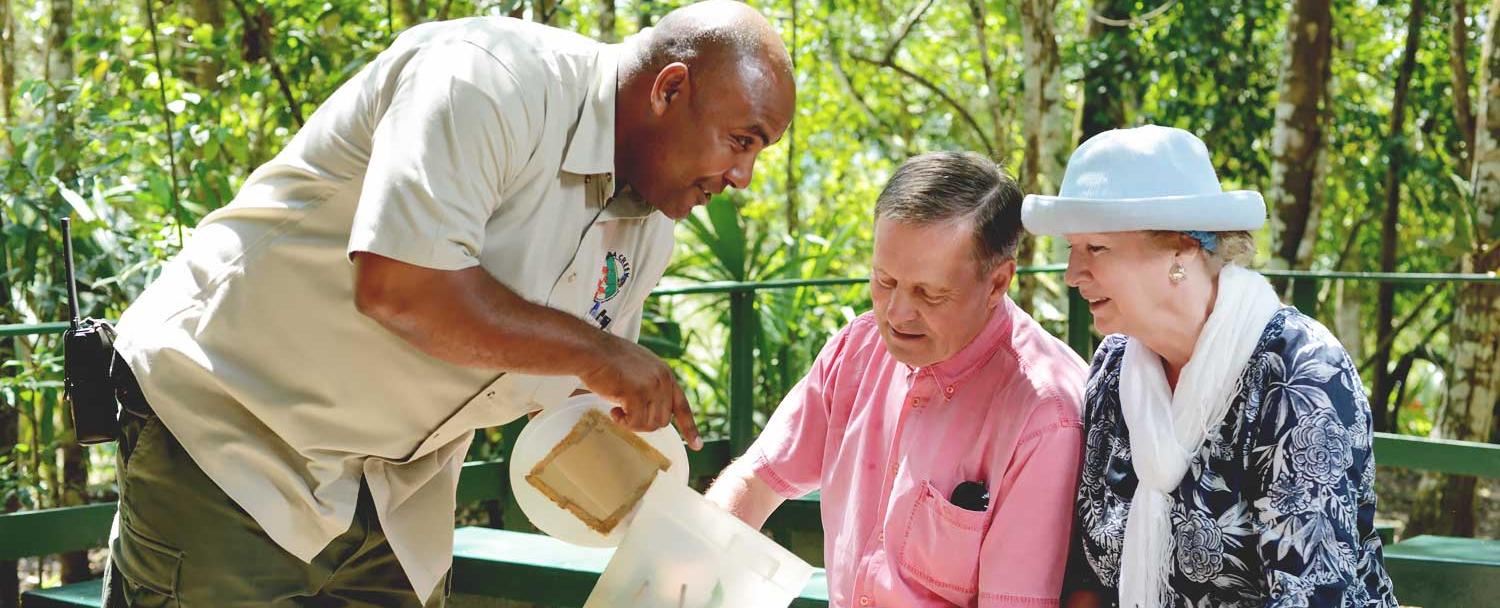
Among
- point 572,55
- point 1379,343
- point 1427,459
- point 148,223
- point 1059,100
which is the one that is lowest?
point 1379,343

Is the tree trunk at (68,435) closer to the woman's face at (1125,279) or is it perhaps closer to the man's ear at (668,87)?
the man's ear at (668,87)

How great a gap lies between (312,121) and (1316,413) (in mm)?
1441

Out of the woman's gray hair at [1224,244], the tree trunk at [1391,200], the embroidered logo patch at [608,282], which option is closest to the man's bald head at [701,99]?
the embroidered logo patch at [608,282]

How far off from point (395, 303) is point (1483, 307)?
5.70m

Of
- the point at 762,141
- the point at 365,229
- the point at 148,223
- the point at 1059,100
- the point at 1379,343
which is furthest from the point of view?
the point at 1379,343

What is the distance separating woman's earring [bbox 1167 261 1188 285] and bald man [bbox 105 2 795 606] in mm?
601

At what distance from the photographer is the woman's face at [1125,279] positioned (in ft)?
6.48

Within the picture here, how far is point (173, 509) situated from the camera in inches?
74.3

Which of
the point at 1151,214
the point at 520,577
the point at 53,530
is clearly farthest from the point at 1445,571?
the point at 53,530

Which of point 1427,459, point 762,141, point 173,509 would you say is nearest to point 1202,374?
point 762,141

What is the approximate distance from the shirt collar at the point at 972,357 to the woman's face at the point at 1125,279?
0.19 m

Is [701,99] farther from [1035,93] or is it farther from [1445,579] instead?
[1035,93]

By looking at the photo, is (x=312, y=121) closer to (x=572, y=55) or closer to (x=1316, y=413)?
(x=572, y=55)

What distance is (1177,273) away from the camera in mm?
1980
